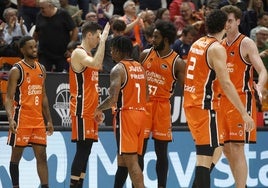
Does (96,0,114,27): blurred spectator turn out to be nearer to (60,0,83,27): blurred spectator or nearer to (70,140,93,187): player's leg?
(60,0,83,27): blurred spectator

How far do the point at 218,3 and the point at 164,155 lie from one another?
5.37 m

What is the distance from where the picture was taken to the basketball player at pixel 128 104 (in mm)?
10852

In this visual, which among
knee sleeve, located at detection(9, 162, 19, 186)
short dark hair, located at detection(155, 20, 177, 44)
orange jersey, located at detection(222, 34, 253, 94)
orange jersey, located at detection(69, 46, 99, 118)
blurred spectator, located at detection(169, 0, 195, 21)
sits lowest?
knee sleeve, located at detection(9, 162, 19, 186)

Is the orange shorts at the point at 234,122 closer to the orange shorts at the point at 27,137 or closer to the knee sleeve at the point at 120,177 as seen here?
the knee sleeve at the point at 120,177

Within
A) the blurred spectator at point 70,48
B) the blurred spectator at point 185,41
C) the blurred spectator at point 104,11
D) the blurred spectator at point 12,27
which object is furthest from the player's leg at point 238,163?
the blurred spectator at point 104,11

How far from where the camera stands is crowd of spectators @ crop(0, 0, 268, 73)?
1533 cm

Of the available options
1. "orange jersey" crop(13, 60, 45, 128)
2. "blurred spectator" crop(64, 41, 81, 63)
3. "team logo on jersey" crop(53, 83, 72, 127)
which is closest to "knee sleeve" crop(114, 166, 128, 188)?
"orange jersey" crop(13, 60, 45, 128)

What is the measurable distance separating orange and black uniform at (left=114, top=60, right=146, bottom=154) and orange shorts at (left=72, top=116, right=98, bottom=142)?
72cm

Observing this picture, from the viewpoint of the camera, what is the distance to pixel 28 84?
1173cm

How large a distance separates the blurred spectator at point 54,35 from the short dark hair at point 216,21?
5.37 metres

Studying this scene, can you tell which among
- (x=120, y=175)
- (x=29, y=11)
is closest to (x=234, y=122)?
(x=120, y=175)

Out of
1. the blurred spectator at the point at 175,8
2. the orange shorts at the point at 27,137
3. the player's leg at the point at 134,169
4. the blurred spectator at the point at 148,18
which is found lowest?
the player's leg at the point at 134,169

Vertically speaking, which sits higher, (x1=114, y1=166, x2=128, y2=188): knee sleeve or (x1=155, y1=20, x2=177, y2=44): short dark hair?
(x1=155, y1=20, x2=177, y2=44): short dark hair

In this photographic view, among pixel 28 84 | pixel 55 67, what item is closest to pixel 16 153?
pixel 28 84
